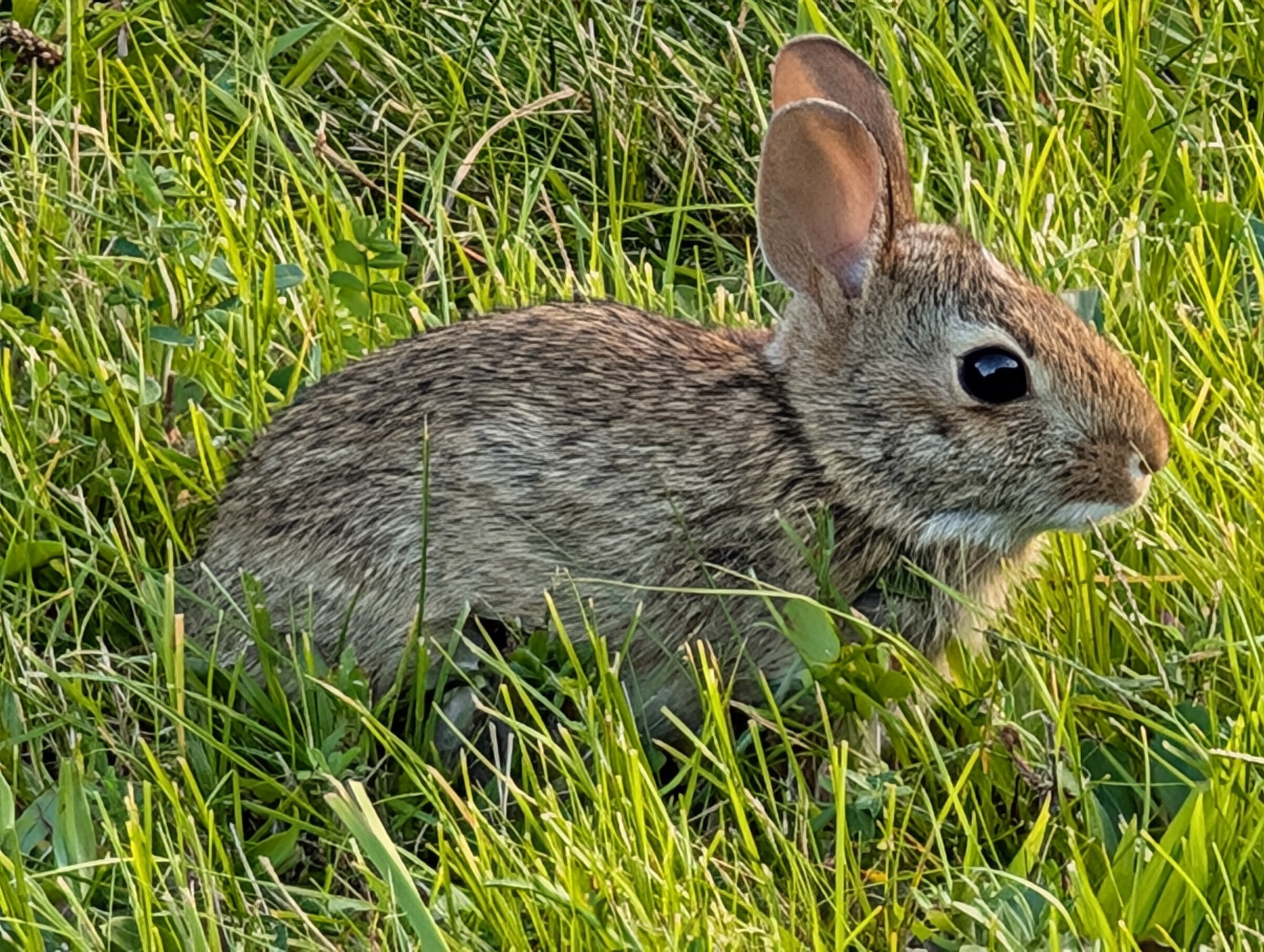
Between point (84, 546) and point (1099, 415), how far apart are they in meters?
1.97

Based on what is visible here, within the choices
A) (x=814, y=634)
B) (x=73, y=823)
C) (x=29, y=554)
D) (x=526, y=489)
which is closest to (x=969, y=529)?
(x=814, y=634)

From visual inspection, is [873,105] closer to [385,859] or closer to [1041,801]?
[1041,801]

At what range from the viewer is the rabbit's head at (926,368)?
403 cm

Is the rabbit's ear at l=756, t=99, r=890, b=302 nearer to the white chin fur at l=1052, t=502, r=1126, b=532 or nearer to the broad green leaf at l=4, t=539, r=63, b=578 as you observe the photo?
the white chin fur at l=1052, t=502, r=1126, b=532

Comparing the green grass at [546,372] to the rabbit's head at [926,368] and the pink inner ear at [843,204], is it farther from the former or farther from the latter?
the pink inner ear at [843,204]

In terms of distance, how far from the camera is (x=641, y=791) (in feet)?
11.4

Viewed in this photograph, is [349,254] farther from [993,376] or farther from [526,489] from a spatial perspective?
[993,376]

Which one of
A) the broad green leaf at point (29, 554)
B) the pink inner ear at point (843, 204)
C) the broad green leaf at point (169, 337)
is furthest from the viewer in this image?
the broad green leaf at point (169, 337)

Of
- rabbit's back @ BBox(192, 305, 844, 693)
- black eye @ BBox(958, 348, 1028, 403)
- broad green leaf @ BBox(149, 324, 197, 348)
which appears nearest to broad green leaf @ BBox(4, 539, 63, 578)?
rabbit's back @ BBox(192, 305, 844, 693)

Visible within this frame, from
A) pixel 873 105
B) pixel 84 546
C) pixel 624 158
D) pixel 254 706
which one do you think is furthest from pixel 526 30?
pixel 254 706

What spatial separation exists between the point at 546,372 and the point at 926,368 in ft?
2.40

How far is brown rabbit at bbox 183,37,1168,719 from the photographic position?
409 cm

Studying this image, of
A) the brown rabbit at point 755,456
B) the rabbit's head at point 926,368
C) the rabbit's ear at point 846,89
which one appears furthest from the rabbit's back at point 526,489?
the rabbit's ear at point 846,89

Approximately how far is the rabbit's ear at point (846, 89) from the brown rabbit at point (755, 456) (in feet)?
0.06
